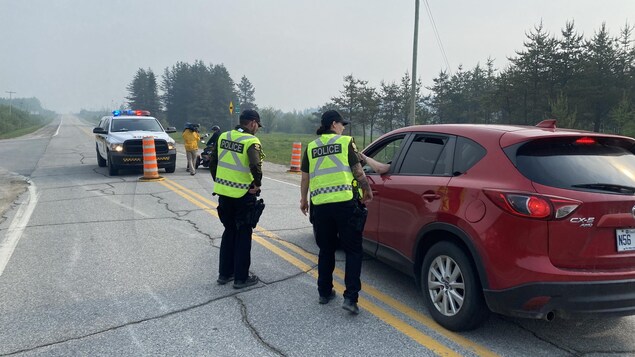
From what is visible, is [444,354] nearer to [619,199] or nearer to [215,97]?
[619,199]

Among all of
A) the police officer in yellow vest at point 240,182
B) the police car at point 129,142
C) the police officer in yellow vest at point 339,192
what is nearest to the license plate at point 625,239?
the police officer in yellow vest at point 339,192

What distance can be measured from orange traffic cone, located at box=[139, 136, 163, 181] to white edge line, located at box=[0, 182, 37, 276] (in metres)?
3.02

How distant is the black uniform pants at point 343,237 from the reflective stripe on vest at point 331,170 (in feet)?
0.27

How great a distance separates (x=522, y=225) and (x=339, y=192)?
153 centimetres

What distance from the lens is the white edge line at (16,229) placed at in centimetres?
572

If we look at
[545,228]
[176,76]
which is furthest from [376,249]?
[176,76]

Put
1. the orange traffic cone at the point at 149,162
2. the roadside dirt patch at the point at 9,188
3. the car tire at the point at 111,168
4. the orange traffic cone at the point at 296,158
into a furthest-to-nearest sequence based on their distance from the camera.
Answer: the orange traffic cone at the point at 296,158
the car tire at the point at 111,168
the orange traffic cone at the point at 149,162
the roadside dirt patch at the point at 9,188

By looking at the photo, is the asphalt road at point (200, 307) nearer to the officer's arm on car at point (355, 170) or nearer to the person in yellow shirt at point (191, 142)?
the officer's arm on car at point (355, 170)

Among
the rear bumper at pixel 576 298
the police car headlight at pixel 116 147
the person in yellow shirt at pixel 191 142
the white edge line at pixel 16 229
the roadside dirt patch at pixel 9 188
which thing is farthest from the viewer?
the person in yellow shirt at pixel 191 142

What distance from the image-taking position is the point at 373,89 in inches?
2447

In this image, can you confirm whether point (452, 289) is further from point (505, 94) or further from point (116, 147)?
point (505, 94)

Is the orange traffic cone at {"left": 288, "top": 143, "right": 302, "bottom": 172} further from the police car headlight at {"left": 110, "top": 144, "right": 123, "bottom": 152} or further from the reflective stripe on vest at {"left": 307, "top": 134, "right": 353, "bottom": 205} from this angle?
the reflective stripe on vest at {"left": 307, "top": 134, "right": 353, "bottom": 205}

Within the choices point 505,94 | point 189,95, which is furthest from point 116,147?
point 189,95

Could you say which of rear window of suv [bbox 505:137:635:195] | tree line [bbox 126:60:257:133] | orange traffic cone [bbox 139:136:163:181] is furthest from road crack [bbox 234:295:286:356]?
tree line [bbox 126:60:257:133]
